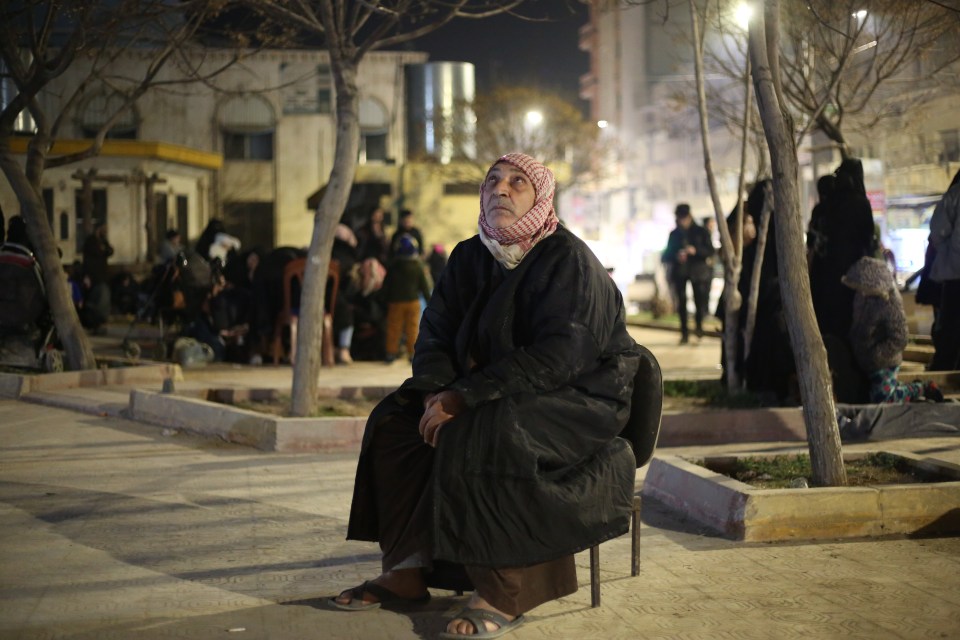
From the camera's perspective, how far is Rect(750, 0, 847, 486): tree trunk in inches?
277

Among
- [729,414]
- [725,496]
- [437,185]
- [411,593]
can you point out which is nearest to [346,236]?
[729,414]

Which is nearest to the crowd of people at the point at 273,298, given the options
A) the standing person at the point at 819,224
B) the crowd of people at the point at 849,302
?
the crowd of people at the point at 849,302

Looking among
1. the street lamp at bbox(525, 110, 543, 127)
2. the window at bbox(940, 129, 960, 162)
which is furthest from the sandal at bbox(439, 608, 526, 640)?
the street lamp at bbox(525, 110, 543, 127)

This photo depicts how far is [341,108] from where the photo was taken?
34.8 ft

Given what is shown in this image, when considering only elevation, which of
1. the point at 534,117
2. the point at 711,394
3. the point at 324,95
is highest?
the point at 324,95

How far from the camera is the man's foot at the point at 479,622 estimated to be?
191 inches

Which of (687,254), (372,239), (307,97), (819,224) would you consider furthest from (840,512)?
(307,97)

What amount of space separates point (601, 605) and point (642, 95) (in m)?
85.0

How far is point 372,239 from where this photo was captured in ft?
60.6

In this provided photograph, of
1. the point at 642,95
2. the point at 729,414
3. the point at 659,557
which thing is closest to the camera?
the point at 659,557

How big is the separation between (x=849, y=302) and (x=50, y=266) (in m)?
8.08

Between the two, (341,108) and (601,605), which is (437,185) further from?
(601,605)

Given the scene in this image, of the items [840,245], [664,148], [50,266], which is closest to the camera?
[840,245]

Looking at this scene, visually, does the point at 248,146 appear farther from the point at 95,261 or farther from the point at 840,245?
the point at 840,245
